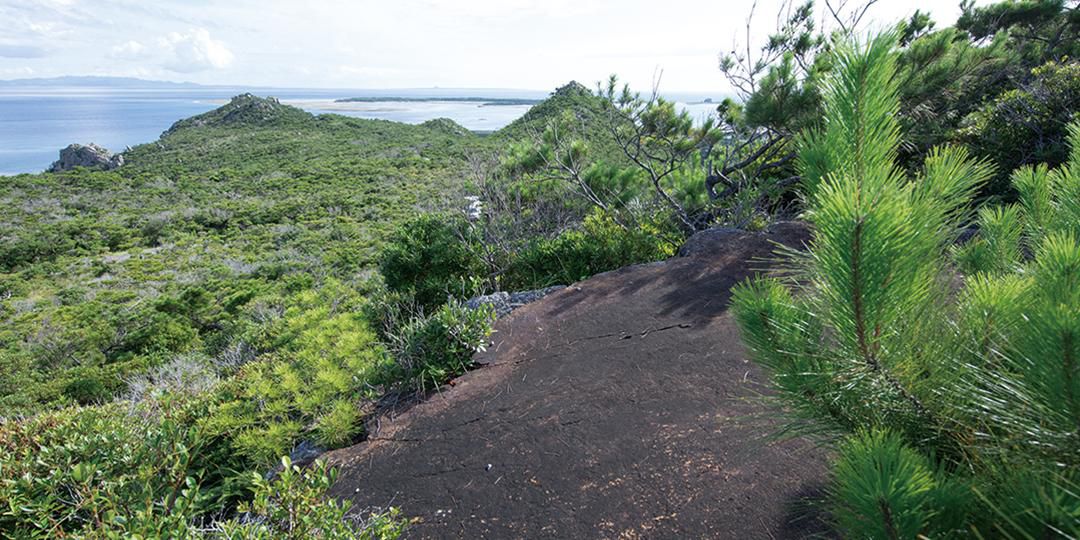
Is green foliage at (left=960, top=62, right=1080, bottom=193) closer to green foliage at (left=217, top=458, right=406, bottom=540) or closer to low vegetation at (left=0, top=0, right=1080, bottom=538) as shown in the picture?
low vegetation at (left=0, top=0, right=1080, bottom=538)

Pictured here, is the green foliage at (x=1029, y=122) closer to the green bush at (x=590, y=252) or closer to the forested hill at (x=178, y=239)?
the green bush at (x=590, y=252)

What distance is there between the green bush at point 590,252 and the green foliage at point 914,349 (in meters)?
5.27

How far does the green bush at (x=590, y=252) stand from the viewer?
21.2ft

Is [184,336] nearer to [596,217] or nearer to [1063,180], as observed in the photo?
[596,217]

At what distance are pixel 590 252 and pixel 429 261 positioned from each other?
2.21 meters

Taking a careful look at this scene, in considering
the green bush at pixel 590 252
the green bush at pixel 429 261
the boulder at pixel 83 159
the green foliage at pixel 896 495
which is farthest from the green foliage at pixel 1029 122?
the boulder at pixel 83 159

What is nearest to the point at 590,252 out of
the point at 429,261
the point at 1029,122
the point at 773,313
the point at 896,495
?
the point at 429,261

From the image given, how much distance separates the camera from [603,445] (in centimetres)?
284

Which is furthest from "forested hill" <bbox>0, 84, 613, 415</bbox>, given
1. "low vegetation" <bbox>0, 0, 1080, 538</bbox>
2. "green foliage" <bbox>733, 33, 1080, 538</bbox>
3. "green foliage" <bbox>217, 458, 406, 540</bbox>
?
"green foliage" <bbox>733, 33, 1080, 538</bbox>

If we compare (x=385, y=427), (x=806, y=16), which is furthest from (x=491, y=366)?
(x=806, y=16)

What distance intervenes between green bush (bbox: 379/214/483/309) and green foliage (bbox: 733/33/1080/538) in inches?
234

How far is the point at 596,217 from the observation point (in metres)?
7.14

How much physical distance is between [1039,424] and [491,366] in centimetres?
344

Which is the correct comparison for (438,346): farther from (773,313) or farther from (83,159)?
(83,159)
